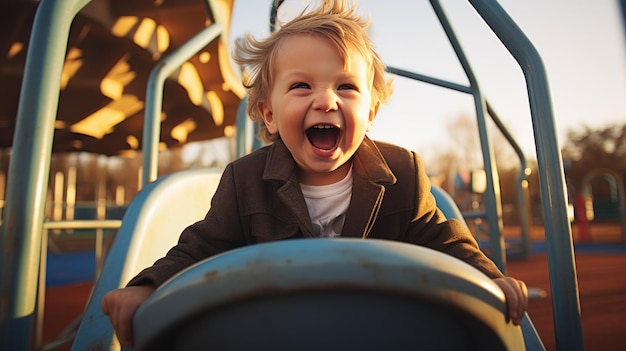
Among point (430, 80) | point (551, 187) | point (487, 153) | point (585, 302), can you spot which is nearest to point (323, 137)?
point (551, 187)

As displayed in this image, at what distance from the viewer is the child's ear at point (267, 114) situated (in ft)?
2.24

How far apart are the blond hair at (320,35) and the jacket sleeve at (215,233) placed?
16 cm

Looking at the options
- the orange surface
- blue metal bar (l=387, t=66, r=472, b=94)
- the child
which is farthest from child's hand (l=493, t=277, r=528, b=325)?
the orange surface

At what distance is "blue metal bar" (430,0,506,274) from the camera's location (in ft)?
2.89

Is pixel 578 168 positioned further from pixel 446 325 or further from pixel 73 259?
pixel 446 325

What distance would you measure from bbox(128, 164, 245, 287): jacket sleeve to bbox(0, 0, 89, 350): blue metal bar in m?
0.15

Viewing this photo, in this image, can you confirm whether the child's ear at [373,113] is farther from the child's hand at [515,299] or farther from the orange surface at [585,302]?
the orange surface at [585,302]

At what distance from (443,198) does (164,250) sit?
566 mm

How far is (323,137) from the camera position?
0.60m

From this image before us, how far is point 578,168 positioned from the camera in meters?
11.0

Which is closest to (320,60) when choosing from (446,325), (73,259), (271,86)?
(271,86)

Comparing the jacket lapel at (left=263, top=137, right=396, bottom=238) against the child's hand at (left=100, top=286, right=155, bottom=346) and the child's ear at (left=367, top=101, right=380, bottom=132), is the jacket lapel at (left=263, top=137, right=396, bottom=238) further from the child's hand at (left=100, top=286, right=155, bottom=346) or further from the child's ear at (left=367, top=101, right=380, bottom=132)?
the child's hand at (left=100, top=286, right=155, bottom=346)

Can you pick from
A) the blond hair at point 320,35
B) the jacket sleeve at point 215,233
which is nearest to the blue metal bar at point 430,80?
the blond hair at point 320,35

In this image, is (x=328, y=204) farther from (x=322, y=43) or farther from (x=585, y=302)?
(x=585, y=302)
